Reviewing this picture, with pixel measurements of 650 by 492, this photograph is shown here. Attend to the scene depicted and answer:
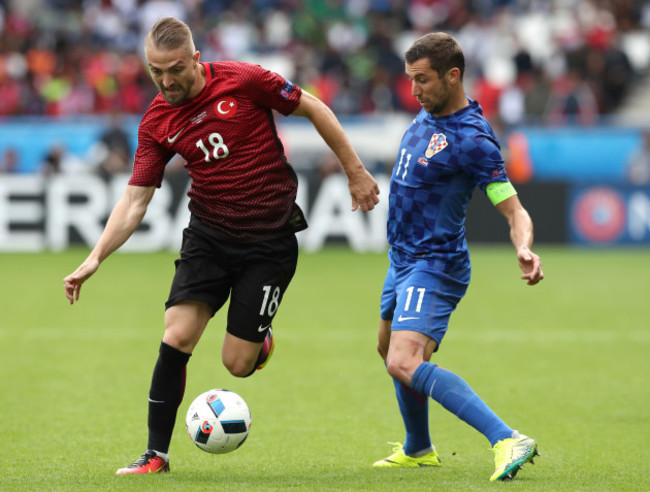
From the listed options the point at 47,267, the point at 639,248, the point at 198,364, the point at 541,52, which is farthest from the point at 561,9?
the point at 198,364

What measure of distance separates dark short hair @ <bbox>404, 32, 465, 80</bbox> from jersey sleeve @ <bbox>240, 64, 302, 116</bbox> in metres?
0.60

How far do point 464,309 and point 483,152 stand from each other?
7096mm

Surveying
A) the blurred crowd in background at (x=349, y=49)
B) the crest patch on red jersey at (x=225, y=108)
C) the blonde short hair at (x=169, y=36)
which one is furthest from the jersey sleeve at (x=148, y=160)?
the blurred crowd in background at (x=349, y=49)

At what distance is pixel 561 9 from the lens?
80.5 feet

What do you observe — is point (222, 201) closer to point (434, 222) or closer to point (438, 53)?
point (434, 222)

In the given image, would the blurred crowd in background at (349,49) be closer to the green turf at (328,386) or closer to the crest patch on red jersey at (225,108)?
the green turf at (328,386)

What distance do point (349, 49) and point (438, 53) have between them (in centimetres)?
1876

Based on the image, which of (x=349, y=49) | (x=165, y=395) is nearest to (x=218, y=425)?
(x=165, y=395)

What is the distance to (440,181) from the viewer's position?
5.43 metres

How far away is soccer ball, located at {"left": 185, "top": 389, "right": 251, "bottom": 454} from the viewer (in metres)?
5.45

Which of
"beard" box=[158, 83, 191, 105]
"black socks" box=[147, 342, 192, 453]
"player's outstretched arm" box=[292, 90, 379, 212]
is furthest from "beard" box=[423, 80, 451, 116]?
"black socks" box=[147, 342, 192, 453]

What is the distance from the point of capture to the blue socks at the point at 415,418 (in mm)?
5664

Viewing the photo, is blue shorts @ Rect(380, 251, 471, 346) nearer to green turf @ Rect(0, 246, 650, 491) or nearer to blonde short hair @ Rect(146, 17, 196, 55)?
green turf @ Rect(0, 246, 650, 491)

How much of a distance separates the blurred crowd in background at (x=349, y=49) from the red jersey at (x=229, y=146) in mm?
14602
